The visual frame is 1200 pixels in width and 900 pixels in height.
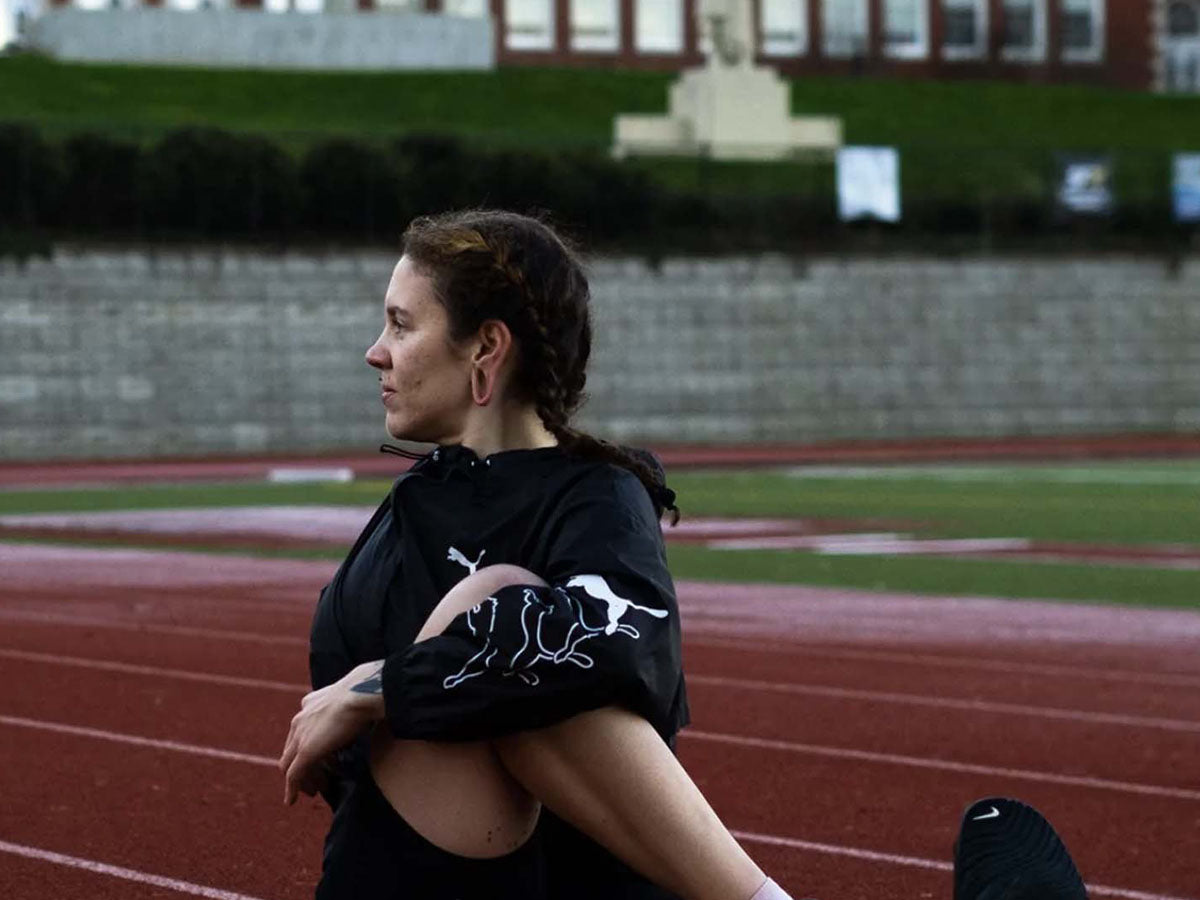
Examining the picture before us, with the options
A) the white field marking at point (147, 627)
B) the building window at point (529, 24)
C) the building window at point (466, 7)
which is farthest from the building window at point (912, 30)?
the white field marking at point (147, 627)

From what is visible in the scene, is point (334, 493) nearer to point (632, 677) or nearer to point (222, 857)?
point (222, 857)

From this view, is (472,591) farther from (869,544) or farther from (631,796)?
(869,544)

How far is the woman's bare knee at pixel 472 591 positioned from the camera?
3.98 m

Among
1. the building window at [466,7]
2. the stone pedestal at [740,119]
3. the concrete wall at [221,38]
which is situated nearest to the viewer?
the stone pedestal at [740,119]

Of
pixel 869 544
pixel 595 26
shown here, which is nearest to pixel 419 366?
pixel 869 544

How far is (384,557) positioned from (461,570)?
0.17 meters

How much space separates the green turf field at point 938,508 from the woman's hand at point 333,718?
34.1 ft

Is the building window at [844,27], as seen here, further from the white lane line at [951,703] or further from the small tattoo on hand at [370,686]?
the small tattoo on hand at [370,686]

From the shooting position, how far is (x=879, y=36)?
219 ft

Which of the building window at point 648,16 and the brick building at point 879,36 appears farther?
the building window at point 648,16

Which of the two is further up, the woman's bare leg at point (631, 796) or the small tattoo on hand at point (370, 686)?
the small tattoo on hand at point (370, 686)

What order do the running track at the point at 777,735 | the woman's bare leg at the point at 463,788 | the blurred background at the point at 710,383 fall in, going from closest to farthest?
1. the woman's bare leg at the point at 463,788
2. the running track at the point at 777,735
3. the blurred background at the point at 710,383

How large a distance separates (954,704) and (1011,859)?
5765mm

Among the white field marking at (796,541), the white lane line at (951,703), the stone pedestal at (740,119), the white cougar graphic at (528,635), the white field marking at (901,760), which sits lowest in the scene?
the white field marking at (796,541)
